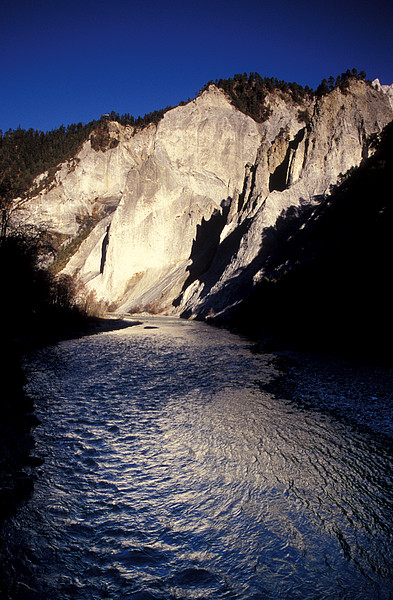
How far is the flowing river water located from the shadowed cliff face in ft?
76.7

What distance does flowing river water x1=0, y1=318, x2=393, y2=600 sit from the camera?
7.36 ft

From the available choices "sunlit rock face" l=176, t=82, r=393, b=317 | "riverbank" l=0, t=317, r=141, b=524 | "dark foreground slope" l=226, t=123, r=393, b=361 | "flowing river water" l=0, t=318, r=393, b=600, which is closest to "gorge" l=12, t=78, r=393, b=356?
"sunlit rock face" l=176, t=82, r=393, b=317

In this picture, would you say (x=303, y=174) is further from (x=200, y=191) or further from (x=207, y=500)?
(x=207, y=500)

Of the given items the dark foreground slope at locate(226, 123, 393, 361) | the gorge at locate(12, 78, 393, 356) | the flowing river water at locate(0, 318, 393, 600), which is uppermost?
the gorge at locate(12, 78, 393, 356)

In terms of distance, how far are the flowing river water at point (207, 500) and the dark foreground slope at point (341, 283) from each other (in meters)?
5.91

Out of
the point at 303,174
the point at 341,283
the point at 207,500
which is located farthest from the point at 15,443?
the point at 303,174

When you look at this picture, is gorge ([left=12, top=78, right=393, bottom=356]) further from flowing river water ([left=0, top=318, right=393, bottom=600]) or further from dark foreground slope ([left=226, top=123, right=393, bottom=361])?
flowing river water ([left=0, top=318, right=393, bottom=600])

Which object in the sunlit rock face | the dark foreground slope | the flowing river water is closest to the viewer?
the flowing river water

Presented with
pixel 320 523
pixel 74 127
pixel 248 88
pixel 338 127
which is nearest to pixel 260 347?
pixel 320 523

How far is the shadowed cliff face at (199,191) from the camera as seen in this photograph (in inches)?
1372

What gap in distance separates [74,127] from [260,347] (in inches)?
4069

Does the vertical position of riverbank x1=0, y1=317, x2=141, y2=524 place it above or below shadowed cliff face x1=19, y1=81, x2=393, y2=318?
below

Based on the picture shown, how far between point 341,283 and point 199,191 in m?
49.1

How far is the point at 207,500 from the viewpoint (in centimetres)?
316
